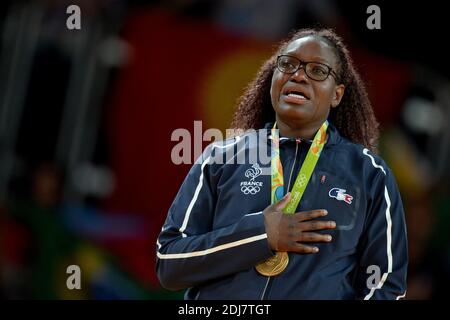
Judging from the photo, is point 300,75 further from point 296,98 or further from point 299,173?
point 299,173

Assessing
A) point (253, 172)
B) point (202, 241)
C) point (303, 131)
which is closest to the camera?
point (202, 241)

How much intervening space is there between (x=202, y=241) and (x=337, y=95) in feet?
3.00

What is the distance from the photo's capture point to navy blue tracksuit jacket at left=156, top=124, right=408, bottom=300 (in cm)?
319

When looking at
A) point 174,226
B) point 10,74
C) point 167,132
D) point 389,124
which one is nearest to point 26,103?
point 10,74

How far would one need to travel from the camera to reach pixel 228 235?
3240 mm

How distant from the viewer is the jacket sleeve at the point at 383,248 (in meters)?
3.21

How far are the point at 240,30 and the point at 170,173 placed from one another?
A: 4.64 ft

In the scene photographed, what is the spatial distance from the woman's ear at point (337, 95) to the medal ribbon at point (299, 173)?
0.62 ft

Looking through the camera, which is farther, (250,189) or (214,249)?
(250,189)

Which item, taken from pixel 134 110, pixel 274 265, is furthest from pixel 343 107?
pixel 134 110

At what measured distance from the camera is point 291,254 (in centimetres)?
320

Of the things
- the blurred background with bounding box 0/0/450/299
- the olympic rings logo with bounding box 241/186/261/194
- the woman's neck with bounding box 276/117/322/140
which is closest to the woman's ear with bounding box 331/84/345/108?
the woman's neck with bounding box 276/117/322/140
